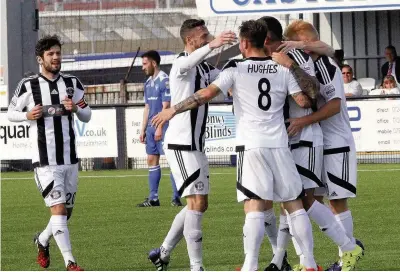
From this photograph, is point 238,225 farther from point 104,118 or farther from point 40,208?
point 104,118

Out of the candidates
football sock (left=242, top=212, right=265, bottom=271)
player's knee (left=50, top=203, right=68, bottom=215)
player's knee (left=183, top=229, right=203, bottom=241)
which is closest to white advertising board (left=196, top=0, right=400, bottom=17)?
player's knee (left=50, top=203, right=68, bottom=215)

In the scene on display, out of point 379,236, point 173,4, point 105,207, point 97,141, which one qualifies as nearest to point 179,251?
point 379,236

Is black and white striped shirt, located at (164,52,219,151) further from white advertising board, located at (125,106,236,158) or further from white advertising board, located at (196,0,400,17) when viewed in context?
white advertising board, located at (196,0,400,17)

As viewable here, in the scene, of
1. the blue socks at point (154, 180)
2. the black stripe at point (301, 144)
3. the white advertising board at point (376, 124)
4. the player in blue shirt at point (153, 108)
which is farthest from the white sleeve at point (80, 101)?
the white advertising board at point (376, 124)

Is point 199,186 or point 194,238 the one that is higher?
point 199,186

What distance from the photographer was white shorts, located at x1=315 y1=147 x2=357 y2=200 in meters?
10.2

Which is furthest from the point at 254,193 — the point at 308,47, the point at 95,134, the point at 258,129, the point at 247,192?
the point at 95,134

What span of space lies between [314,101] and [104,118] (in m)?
15.7

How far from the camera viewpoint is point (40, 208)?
1772cm

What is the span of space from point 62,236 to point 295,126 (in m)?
2.38

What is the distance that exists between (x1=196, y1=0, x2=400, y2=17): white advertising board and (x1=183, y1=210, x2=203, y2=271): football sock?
15.4 m

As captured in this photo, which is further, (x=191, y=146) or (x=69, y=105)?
(x=69, y=105)

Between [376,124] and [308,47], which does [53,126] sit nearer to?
[308,47]

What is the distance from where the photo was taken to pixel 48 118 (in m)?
10.9
